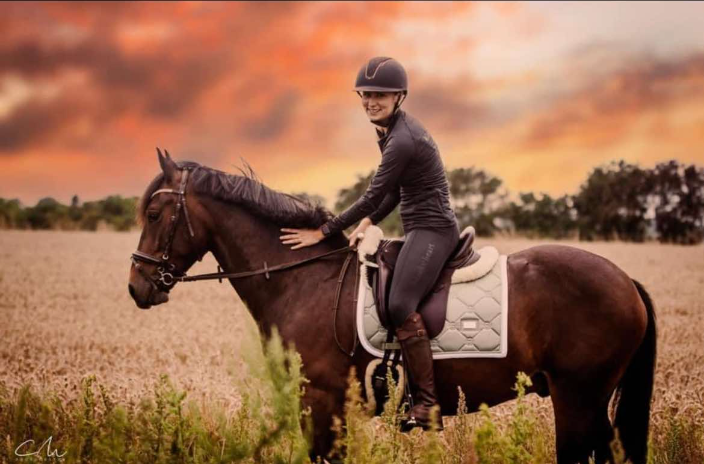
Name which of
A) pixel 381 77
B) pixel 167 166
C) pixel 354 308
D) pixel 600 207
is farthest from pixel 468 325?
pixel 600 207

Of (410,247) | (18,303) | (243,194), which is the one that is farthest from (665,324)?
(18,303)

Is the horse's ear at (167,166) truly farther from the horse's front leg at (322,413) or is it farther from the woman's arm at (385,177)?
the horse's front leg at (322,413)

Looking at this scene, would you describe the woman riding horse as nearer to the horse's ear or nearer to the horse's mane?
the horse's mane

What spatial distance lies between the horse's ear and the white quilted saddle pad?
184 centimetres

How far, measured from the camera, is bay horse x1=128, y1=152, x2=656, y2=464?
14.4 ft

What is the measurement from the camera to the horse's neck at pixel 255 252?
15.8 feet

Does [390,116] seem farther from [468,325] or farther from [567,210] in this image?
[567,210]

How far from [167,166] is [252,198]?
2.39ft

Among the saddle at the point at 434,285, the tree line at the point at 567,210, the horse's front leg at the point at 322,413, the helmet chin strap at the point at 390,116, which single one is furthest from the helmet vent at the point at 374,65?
the tree line at the point at 567,210

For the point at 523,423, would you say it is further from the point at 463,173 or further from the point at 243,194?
the point at 463,173

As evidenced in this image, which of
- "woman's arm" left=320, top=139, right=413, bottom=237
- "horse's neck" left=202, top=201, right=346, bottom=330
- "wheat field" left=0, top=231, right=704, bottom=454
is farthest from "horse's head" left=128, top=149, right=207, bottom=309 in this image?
"woman's arm" left=320, top=139, right=413, bottom=237

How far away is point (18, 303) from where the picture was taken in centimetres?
1330

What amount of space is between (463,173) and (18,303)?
35.3m

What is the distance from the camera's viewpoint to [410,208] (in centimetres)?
451
